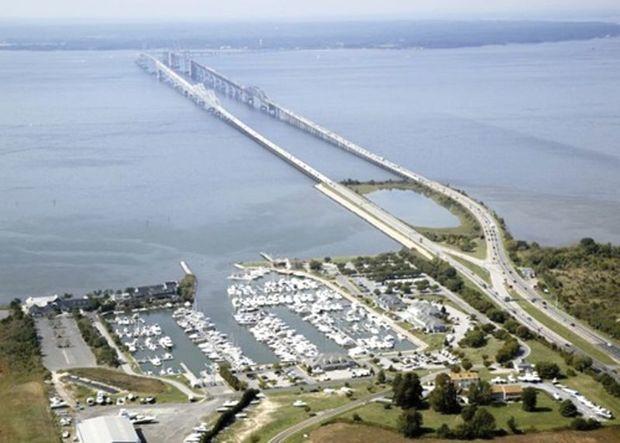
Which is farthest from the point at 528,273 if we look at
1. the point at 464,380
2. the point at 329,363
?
the point at 464,380

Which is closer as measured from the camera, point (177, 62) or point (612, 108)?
point (612, 108)

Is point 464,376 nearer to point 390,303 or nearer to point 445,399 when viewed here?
point 445,399

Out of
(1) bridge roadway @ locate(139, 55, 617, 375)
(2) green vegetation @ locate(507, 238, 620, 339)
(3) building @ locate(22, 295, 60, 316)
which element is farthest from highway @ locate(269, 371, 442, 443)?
(3) building @ locate(22, 295, 60, 316)

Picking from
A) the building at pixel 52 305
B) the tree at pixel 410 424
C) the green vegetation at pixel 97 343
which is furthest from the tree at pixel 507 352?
the building at pixel 52 305

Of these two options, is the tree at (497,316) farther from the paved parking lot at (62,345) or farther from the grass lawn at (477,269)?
the paved parking lot at (62,345)

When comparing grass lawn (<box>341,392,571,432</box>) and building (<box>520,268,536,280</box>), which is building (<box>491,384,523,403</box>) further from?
building (<box>520,268,536,280</box>)

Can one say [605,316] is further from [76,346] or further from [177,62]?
[177,62]

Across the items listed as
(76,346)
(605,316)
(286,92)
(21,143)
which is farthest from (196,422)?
(286,92)
